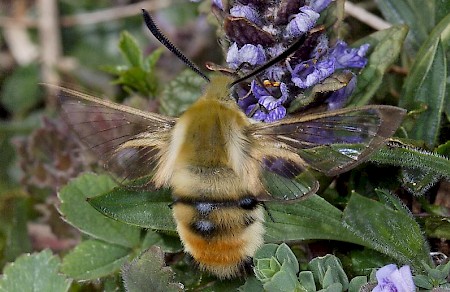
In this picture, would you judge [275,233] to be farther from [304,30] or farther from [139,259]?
[304,30]

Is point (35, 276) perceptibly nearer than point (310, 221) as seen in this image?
No

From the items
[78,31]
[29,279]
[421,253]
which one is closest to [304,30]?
[421,253]

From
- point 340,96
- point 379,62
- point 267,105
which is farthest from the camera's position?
point 379,62

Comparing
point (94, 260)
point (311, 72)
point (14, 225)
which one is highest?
point (311, 72)

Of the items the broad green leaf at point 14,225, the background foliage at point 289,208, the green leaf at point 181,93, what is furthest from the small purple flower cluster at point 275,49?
the broad green leaf at point 14,225

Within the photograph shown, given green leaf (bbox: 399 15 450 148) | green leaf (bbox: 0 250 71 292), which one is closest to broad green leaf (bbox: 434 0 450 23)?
green leaf (bbox: 399 15 450 148)

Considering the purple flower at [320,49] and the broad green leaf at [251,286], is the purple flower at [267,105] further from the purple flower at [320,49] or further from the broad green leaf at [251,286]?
the broad green leaf at [251,286]

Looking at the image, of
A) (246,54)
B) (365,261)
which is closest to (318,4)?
(246,54)

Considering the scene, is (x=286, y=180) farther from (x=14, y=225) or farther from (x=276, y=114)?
(x=14, y=225)
